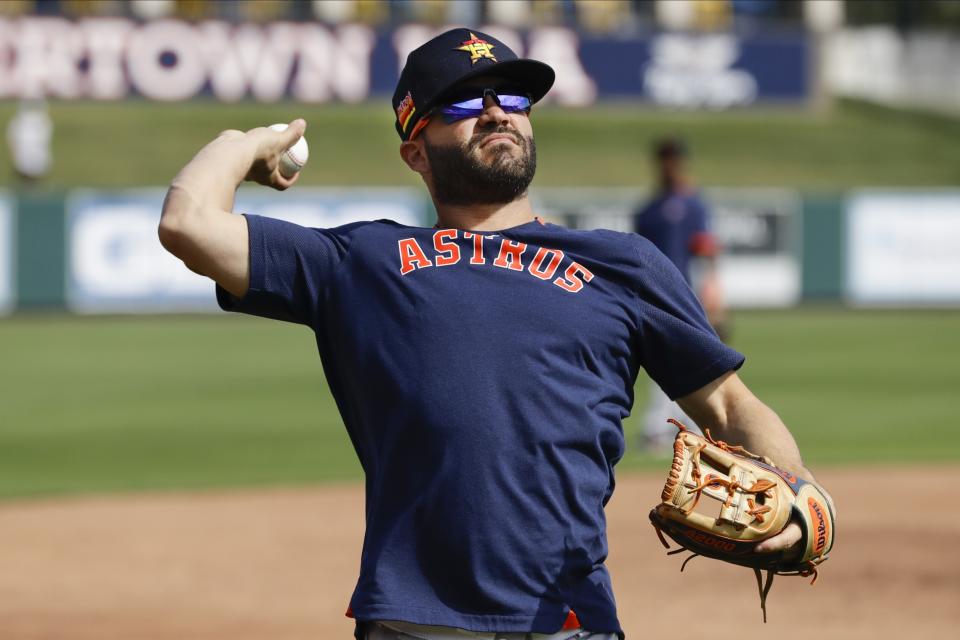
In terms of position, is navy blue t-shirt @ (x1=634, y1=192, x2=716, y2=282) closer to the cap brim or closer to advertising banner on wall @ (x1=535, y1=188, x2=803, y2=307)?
the cap brim

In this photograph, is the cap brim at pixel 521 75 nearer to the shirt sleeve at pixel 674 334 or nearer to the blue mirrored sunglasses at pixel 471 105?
the blue mirrored sunglasses at pixel 471 105

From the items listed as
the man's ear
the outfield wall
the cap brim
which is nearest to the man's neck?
the man's ear

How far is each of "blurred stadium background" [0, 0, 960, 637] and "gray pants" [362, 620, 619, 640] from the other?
4.19 metres

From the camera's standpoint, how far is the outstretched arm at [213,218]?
2838 millimetres

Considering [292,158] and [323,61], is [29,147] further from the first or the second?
[292,158]

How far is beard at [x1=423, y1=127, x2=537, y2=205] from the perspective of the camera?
9.74 feet

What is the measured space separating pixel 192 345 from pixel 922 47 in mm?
34549

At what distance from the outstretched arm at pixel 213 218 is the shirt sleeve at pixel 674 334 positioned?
0.79m

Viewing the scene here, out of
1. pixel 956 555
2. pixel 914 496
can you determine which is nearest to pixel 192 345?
pixel 914 496

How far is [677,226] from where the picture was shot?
10109 mm

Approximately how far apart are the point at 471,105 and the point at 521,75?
13 cm

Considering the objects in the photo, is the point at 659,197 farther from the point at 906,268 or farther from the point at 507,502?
the point at 906,268

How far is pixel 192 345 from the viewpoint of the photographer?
18.1m

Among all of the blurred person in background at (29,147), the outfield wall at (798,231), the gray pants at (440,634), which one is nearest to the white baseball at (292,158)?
the gray pants at (440,634)
